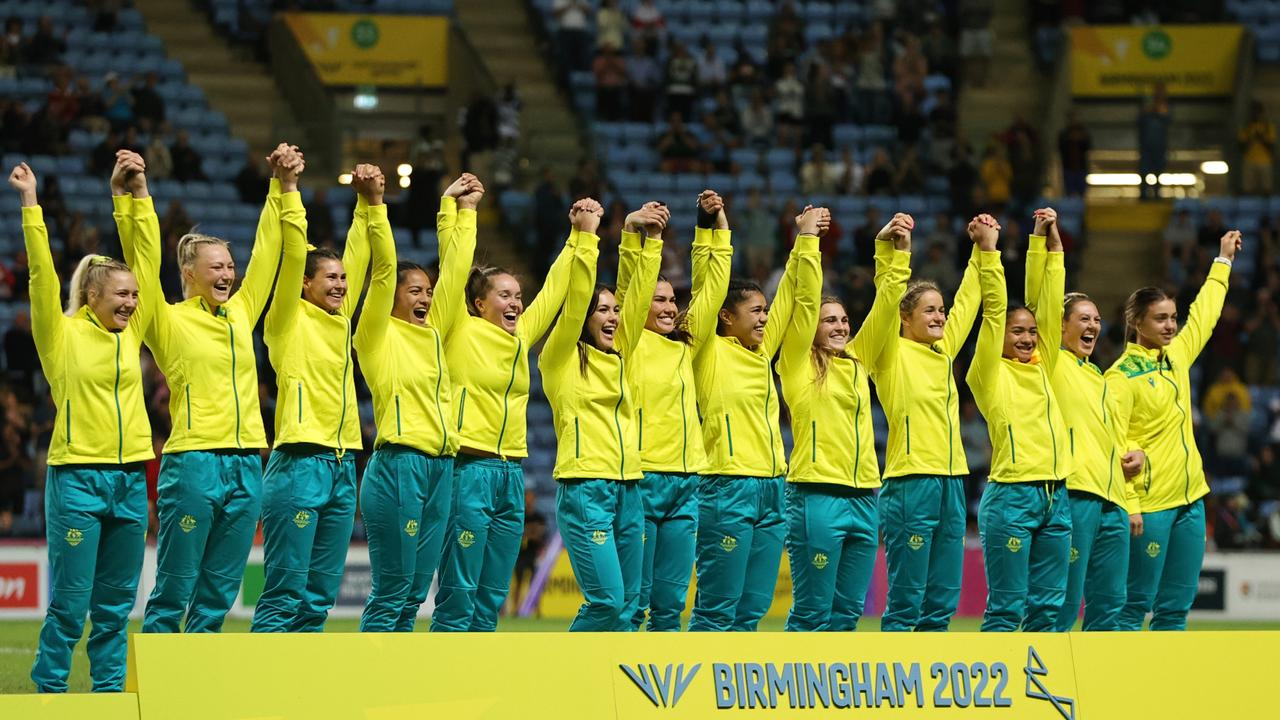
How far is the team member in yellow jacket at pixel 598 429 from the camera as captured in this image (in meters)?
8.64

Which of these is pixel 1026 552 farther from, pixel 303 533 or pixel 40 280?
pixel 40 280

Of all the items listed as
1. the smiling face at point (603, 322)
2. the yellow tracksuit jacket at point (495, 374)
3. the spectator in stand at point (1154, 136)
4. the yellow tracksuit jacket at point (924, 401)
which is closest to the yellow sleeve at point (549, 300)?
the yellow tracksuit jacket at point (495, 374)

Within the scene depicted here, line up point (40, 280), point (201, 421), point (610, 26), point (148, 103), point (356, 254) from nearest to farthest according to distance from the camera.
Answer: point (40, 280)
point (201, 421)
point (356, 254)
point (148, 103)
point (610, 26)

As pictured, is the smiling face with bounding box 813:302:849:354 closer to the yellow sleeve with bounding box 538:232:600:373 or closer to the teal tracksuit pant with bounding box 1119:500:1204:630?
the yellow sleeve with bounding box 538:232:600:373

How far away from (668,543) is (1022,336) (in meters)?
2.27

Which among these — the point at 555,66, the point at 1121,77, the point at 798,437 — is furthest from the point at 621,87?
the point at 798,437

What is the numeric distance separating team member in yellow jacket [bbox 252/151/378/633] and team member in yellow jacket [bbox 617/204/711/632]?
142 cm

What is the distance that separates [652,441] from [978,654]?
6.62ft

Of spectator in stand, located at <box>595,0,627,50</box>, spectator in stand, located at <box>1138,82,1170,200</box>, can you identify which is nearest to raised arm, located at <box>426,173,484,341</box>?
spectator in stand, located at <box>595,0,627,50</box>

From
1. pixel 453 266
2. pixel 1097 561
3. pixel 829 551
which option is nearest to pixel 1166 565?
pixel 1097 561

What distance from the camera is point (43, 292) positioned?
7.98m

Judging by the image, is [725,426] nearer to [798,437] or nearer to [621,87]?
[798,437]

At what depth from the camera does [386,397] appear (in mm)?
8703

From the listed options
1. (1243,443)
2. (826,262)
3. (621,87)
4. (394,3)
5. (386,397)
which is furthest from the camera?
(394,3)
